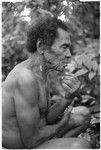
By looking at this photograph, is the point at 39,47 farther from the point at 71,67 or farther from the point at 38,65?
the point at 71,67

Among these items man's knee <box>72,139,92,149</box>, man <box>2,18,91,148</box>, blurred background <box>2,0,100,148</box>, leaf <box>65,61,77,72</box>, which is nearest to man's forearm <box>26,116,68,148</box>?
man <box>2,18,91,148</box>

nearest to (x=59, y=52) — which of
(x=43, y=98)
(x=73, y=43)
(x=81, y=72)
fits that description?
(x=43, y=98)

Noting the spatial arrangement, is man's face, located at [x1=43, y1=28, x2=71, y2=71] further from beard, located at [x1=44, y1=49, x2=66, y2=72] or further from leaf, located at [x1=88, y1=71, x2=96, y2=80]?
leaf, located at [x1=88, y1=71, x2=96, y2=80]

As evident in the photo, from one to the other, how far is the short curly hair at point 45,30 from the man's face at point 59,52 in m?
0.05

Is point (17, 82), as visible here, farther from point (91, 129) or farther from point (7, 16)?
point (7, 16)

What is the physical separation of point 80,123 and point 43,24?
3.61 ft

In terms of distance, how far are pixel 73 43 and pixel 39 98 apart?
3815 mm

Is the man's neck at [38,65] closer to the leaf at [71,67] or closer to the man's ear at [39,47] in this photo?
the man's ear at [39,47]

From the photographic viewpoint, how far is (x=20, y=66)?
3.28 meters

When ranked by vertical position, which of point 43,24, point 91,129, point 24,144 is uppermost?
point 43,24

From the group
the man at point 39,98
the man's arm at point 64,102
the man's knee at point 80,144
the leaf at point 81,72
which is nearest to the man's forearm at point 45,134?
the man at point 39,98

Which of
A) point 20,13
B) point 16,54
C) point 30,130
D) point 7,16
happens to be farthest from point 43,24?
point 16,54

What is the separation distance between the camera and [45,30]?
11.1ft

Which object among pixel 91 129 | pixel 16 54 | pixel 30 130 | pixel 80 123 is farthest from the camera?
pixel 16 54
